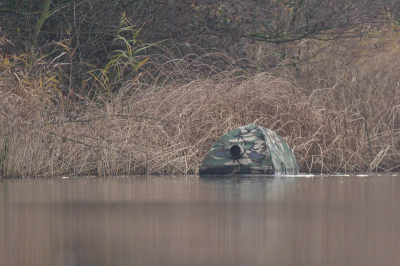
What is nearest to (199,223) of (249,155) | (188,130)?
(249,155)

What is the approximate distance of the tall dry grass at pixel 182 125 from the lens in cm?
1186

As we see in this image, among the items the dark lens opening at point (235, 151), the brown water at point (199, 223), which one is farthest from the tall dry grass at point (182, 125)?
the brown water at point (199, 223)

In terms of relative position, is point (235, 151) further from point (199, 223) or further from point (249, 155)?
point (199, 223)

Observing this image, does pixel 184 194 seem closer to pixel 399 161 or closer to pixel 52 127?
pixel 52 127

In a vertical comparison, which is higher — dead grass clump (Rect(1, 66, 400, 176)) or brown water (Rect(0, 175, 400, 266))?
dead grass clump (Rect(1, 66, 400, 176))

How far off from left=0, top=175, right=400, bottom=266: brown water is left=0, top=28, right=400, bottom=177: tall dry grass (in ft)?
4.20

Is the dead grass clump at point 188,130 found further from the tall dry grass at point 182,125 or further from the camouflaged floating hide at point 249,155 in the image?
the camouflaged floating hide at point 249,155

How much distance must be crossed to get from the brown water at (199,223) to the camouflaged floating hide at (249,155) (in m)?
1.28

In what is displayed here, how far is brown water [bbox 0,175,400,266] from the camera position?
17.4 feet

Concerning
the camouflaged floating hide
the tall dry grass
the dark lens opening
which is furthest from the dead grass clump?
the dark lens opening

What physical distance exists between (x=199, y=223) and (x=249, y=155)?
5.24 m

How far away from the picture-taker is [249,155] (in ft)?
39.3

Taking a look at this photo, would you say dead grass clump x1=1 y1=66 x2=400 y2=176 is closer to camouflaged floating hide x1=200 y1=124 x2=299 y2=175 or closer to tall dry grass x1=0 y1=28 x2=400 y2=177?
tall dry grass x1=0 y1=28 x2=400 y2=177

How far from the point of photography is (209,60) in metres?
16.6
